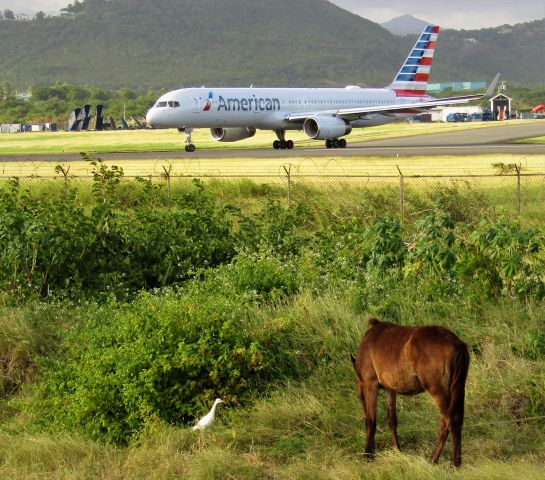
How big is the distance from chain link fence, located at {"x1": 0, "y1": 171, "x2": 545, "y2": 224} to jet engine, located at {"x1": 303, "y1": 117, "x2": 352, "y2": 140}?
20133 mm

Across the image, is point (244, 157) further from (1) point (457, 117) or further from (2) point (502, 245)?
(1) point (457, 117)

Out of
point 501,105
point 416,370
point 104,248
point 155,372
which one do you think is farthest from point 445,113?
point 416,370

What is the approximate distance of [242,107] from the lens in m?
49.4

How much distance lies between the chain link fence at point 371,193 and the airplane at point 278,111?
18.1 m

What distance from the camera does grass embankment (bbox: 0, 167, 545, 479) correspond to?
8359 millimetres

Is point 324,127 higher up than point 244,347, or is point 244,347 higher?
point 244,347

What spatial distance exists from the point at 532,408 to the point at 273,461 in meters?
2.36

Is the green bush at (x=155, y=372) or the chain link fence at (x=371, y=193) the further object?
the chain link fence at (x=371, y=193)

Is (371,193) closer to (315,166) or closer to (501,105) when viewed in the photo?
(315,166)

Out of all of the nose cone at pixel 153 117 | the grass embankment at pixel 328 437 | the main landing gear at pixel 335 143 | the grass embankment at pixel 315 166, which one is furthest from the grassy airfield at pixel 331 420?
the main landing gear at pixel 335 143

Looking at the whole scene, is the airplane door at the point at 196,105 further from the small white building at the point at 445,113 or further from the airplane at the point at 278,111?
the small white building at the point at 445,113

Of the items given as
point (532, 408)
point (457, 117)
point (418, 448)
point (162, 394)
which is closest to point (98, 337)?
point (162, 394)

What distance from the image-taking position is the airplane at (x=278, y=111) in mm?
48031

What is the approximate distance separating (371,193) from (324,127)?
88.8ft
